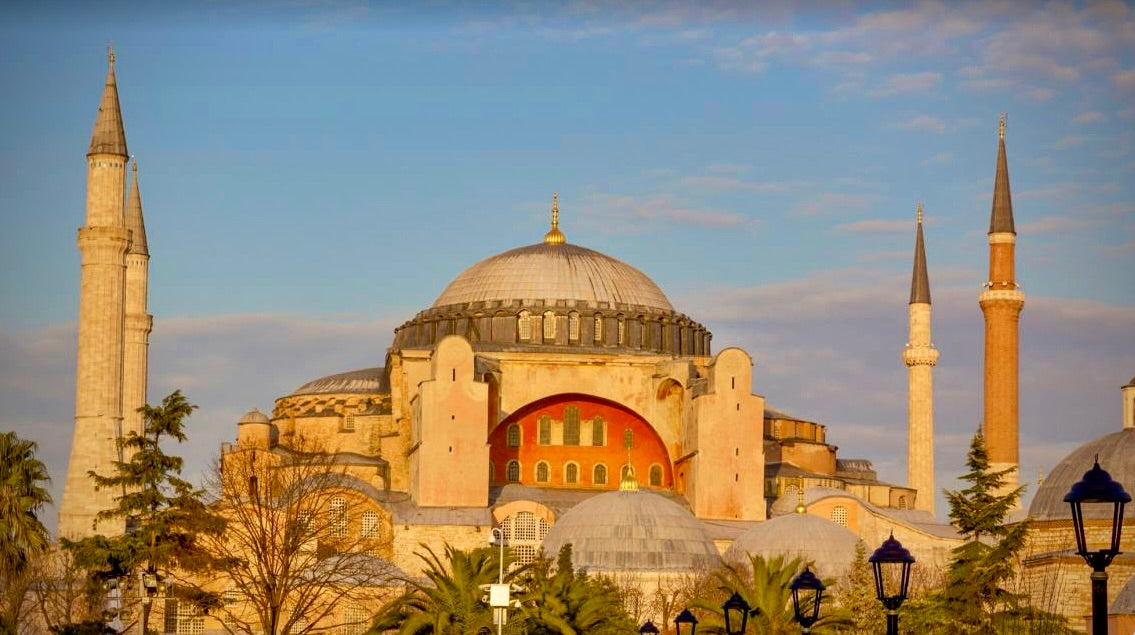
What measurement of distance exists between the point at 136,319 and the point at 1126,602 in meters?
24.8

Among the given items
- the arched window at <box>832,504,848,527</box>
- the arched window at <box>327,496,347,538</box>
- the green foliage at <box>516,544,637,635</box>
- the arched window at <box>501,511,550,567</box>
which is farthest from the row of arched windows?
the green foliage at <box>516,544,637,635</box>

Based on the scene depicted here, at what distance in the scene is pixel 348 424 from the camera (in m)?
54.7

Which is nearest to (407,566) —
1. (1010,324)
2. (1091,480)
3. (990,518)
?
(1010,324)

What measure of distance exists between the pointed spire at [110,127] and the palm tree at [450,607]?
16511mm

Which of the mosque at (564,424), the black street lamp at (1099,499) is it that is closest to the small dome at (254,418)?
the mosque at (564,424)

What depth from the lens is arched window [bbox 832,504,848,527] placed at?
51.0 meters

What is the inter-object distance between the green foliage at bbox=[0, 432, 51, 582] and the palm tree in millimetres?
9399

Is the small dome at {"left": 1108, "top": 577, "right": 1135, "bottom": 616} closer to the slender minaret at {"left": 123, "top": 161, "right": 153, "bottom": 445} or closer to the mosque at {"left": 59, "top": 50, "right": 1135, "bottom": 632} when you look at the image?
the mosque at {"left": 59, "top": 50, "right": 1135, "bottom": 632}

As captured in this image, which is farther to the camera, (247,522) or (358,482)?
(358,482)

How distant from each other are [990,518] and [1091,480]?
18.3m

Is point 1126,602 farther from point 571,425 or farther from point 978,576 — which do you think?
point 571,425

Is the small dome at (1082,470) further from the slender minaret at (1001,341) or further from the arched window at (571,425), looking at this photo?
the arched window at (571,425)

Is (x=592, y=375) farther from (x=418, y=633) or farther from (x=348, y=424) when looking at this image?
(x=418, y=633)

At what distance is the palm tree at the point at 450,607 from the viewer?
2994cm
